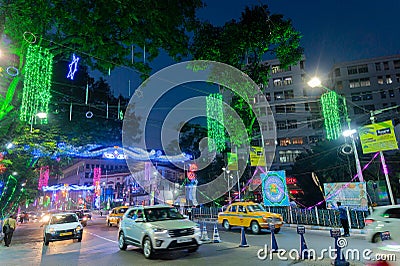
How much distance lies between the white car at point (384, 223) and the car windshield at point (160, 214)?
23.2 ft

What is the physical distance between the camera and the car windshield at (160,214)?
10.2 m

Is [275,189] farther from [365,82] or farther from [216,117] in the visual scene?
[365,82]

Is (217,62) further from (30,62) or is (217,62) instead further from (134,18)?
(30,62)

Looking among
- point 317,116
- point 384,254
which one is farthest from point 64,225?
point 317,116

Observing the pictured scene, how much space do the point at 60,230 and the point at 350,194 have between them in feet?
53.8

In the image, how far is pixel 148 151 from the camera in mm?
42656

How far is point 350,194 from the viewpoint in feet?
53.8

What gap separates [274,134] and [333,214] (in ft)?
123

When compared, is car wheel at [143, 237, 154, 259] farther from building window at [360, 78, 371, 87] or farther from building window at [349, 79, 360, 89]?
building window at [360, 78, 371, 87]

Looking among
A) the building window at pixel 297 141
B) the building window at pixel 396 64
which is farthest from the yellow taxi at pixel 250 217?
the building window at pixel 396 64

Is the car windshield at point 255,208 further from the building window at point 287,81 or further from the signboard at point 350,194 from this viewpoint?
the building window at point 287,81

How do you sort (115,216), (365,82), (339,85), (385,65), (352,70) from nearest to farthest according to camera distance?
1. (115,216)
2. (385,65)
3. (365,82)
4. (352,70)
5. (339,85)

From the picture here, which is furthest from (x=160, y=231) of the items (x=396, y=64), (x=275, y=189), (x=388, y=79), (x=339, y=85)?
(x=396, y=64)

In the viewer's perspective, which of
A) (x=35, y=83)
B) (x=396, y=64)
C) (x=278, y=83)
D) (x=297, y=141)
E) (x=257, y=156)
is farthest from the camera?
(x=396, y=64)
